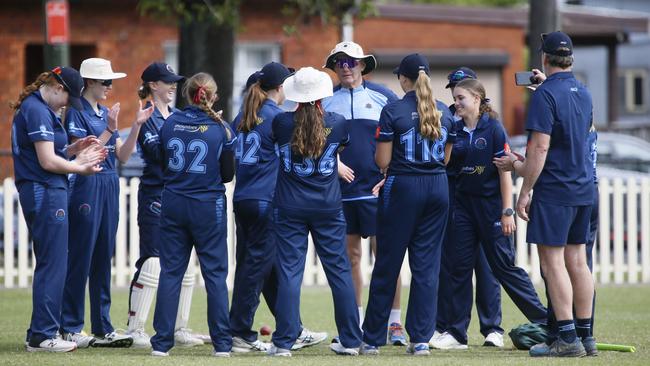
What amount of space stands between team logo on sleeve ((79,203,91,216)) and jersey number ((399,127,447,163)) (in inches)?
103

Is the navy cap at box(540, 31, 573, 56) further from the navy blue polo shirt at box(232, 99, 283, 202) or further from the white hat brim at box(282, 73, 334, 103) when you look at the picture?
the navy blue polo shirt at box(232, 99, 283, 202)

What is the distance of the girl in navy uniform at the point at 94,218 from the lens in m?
9.78

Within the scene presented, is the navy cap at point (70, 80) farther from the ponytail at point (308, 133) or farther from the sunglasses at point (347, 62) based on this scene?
the sunglasses at point (347, 62)

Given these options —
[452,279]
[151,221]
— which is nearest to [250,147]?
[151,221]

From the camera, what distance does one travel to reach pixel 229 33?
18.2 metres

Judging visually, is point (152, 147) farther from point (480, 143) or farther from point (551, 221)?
point (551, 221)

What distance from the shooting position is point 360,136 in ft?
33.6

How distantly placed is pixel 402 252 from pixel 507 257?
3.66ft

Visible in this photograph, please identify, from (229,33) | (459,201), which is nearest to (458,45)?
(229,33)

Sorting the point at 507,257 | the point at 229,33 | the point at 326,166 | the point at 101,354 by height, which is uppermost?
the point at 229,33

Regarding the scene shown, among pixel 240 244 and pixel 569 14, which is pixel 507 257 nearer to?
pixel 240 244

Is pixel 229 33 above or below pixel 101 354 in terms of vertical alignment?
above

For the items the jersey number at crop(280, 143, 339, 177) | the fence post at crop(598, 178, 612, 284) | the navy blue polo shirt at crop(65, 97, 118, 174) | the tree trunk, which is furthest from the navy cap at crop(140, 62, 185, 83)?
the tree trunk

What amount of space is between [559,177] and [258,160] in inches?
92.1
